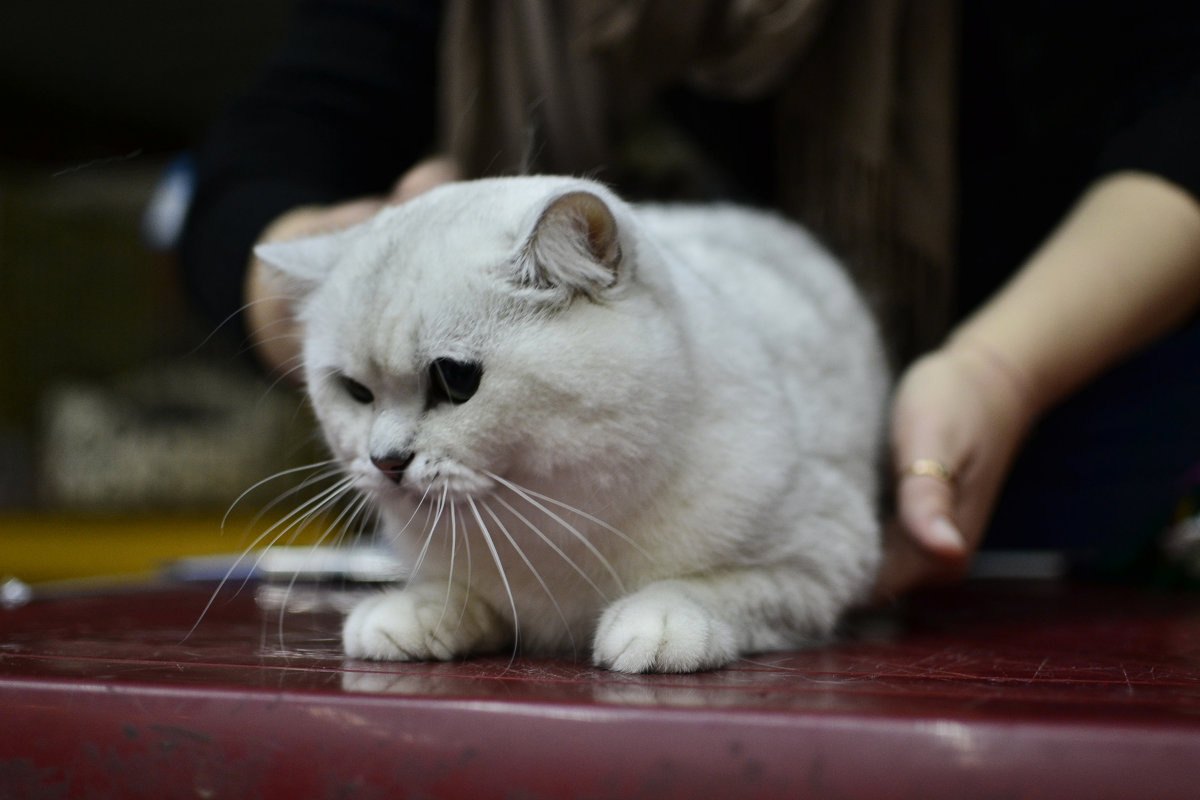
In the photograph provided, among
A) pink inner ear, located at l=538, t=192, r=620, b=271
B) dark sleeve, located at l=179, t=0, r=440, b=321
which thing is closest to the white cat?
pink inner ear, located at l=538, t=192, r=620, b=271

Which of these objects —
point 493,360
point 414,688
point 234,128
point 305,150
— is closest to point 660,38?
point 305,150

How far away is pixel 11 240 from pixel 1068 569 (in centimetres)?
391

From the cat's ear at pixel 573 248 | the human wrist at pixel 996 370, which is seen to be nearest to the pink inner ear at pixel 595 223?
the cat's ear at pixel 573 248

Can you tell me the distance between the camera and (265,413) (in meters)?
3.43

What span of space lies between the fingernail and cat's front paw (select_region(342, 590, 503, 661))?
43 cm

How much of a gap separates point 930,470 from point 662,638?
17.0 inches

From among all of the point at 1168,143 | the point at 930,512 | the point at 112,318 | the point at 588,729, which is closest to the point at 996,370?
the point at 930,512

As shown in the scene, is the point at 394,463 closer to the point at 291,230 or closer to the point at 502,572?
the point at 502,572

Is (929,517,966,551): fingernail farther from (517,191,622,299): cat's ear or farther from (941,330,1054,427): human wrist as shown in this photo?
(517,191,622,299): cat's ear

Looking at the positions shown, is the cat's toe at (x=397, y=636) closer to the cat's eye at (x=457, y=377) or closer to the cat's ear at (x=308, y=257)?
the cat's eye at (x=457, y=377)

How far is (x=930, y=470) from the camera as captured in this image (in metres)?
1.04

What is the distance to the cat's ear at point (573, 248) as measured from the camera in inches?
31.5

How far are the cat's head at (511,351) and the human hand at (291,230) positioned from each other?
1.05 ft

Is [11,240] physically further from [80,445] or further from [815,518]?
[815,518]
